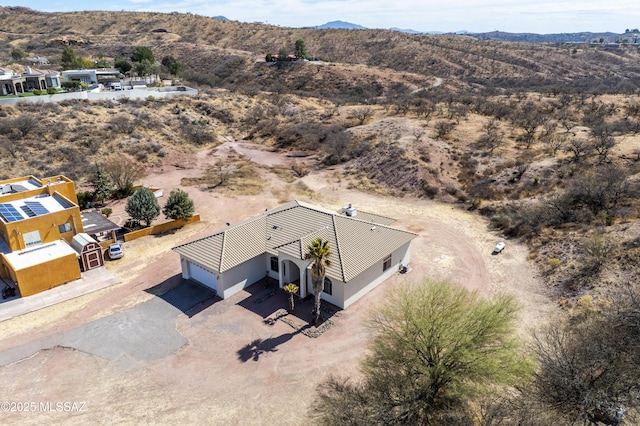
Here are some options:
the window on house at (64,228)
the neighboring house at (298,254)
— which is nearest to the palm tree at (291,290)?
the neighboring house at (298,254)

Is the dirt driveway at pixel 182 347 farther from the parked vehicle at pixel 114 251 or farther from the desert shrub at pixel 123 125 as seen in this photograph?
the desert shrub at pixel 123 125

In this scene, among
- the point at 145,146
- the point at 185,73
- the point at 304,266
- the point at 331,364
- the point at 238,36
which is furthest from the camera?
the point at 238,36

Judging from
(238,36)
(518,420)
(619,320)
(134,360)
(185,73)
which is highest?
(238,36)

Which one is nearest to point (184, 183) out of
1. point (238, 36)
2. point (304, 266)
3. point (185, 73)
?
point (304, 266)

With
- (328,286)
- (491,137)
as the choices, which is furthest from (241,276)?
(491,137)

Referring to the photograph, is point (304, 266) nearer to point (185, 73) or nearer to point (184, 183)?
point (184, 183)

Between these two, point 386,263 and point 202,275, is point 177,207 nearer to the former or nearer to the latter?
point 202,275
